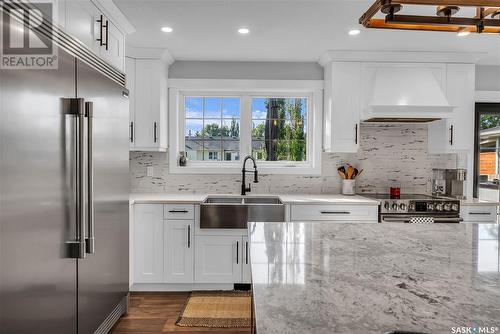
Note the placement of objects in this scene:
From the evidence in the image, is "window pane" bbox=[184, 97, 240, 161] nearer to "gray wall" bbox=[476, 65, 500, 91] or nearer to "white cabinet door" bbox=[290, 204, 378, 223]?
"white cabinet door" bbox=[290, 204, 378, 223]

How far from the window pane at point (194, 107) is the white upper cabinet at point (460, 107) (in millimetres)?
2677

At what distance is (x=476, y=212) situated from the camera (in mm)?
3473

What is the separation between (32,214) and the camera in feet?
4.83

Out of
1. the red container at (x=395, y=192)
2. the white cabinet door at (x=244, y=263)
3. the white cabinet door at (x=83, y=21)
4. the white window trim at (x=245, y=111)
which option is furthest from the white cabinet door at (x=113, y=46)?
the red container at (x=395, y=192)

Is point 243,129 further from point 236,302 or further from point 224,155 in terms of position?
point 236,302

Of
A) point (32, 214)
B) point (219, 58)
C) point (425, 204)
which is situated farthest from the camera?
point (219, 58)

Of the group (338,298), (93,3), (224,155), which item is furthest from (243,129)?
(338,298)

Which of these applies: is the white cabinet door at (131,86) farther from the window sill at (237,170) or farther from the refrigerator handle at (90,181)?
the refrigerator handle at (90,181)

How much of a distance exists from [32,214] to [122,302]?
1589mm

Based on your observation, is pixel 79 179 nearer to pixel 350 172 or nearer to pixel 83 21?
pixel 83 21

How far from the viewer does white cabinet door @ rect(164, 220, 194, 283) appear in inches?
133

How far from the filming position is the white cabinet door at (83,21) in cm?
196

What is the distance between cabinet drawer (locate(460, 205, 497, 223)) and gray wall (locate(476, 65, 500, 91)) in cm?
150

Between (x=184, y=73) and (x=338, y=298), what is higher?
(x=184, y=73)
